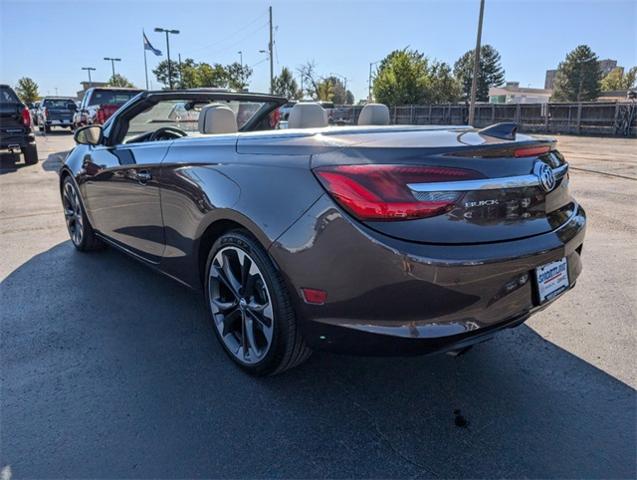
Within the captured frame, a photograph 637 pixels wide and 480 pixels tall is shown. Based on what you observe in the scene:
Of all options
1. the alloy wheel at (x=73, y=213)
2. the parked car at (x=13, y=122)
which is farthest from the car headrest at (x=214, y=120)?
the parked car at (x=13, y=122)

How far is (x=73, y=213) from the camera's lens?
15.6 ft

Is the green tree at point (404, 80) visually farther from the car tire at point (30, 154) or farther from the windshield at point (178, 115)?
the windshield at point (178, 115)

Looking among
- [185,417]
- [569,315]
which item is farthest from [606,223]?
[185,417]

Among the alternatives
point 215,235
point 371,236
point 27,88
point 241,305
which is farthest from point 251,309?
point 27,88

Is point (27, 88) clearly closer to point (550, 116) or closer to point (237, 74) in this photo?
point (237, 74)

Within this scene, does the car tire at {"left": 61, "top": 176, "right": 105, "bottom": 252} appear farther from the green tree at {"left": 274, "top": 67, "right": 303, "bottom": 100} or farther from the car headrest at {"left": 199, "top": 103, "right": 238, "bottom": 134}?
the green tree at {"left": 274, "top": 67, "right": 303, "bottom": 100}

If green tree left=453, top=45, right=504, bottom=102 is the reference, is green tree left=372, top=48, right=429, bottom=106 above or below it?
below

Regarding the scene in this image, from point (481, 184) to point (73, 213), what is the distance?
14.0 ft

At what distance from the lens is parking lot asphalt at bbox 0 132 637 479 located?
6.31ft

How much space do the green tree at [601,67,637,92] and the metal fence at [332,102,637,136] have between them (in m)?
84.8

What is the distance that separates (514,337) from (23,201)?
7288 mm

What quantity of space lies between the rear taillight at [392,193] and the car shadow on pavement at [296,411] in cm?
101

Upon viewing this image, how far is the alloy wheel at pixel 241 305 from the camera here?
232 centimetres

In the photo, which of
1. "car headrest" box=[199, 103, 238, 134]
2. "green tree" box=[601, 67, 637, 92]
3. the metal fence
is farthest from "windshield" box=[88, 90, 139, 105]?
"green tree" box=[601, 67, 637, 92]
